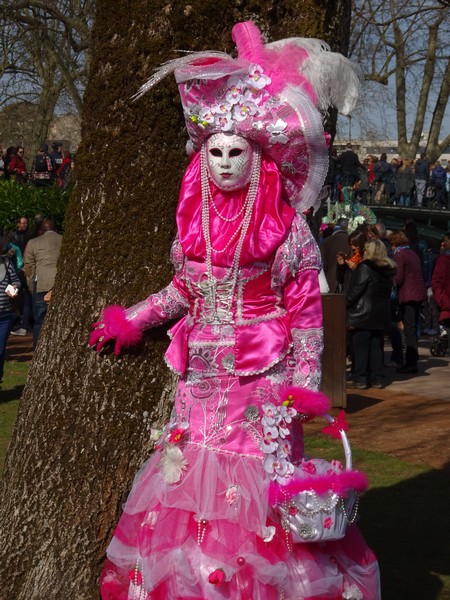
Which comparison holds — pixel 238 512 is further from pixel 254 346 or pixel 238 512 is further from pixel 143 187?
pixel 143 187

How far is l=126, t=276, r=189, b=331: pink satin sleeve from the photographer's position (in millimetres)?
4578

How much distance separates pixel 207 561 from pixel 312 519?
17.6 inches

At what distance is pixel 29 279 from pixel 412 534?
8.51 meters

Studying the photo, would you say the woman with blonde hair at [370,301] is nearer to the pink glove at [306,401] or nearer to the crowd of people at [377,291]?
the crowd of people at [377,291]

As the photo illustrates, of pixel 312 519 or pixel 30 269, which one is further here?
pixel 30 269

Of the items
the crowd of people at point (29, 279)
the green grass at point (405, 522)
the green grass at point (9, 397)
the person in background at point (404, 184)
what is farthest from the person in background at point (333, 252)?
the person in background at point (404, 184)

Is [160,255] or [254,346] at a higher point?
[160,255]

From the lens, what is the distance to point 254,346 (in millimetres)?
4344

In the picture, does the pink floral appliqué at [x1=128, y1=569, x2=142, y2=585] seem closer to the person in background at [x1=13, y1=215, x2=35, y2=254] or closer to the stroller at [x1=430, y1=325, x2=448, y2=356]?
the stroller at [x1=430, y1=325, x2=448, y2=356]

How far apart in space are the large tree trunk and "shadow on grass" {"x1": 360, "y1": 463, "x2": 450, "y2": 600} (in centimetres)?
174

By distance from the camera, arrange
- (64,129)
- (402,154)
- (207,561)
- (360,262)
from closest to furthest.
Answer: (207,561) → (360,262) → (402,154) → (64,129)

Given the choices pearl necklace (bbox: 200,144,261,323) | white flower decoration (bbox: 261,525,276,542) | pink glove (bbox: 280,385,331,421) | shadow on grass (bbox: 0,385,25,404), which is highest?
pearl necklace (bbox: 200,144,261,323)

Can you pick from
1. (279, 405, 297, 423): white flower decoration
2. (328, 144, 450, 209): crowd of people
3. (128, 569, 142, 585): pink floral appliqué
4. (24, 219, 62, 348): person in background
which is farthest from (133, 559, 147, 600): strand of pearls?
(328, 144, 450, 209): crowd of people

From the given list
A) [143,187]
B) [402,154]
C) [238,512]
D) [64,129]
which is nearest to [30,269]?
[143,187]
